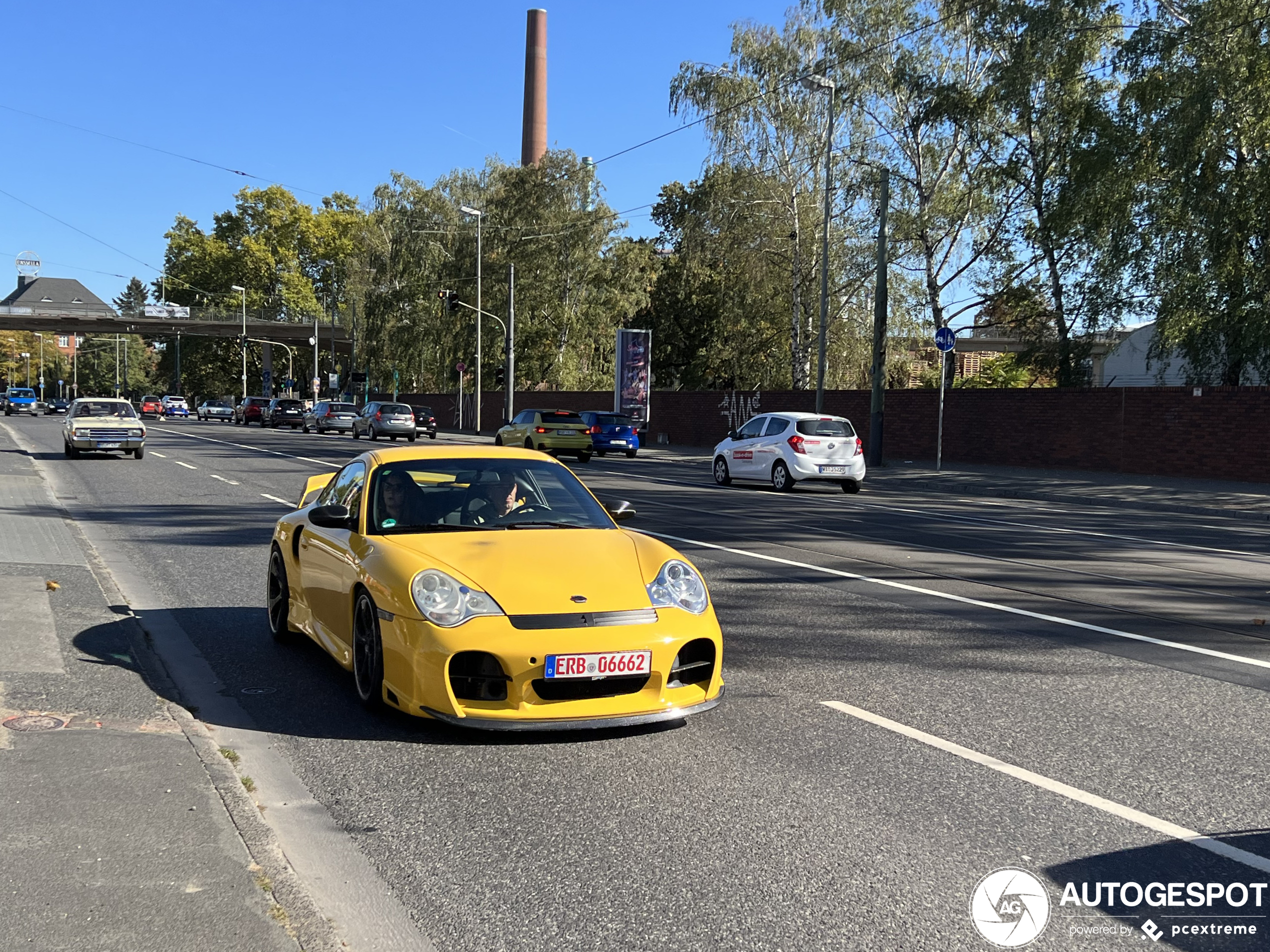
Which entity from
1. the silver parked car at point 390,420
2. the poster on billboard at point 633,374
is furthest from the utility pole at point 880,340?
the silver parked car at point 390,420

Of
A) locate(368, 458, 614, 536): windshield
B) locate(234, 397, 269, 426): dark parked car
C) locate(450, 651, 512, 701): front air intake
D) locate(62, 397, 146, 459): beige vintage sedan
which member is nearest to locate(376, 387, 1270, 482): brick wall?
locate(62, 397, 146, 459): beige vintage sedan

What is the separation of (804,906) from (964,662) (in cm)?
389

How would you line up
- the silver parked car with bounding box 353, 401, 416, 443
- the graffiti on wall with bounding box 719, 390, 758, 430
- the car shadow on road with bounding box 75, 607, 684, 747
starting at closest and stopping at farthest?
1. the car shadow on road with bounding box 75, 607, 684, 747
2. the graffiti on wall with bounding box 719, 390, 758, 430
3. the silver parked car with bounding box 353, 401, 416, 443

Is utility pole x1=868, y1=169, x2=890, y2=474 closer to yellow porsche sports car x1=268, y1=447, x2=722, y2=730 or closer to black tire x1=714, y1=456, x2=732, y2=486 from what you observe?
black tire x1=714, y1=456, x2=732, y2=486

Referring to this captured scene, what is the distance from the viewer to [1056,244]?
32.3 m

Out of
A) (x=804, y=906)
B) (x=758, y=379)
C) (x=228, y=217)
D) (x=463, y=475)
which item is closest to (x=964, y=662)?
(x=463, y=475)

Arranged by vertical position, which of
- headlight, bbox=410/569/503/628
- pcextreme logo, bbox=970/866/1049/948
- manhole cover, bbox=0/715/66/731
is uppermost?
headlight, bbox=410/569/503/628

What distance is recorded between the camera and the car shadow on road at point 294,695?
5645 mm

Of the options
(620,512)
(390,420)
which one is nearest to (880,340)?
(390,420)

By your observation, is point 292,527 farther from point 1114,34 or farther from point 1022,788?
point 1114,34

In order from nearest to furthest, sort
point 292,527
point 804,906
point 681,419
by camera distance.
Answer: point 804,906
point 292,527
point 681,419

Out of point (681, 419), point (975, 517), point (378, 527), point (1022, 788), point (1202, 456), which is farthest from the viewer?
point (681, 419)

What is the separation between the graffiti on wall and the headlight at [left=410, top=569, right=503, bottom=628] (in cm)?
3591

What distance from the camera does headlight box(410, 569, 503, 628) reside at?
541 cm
